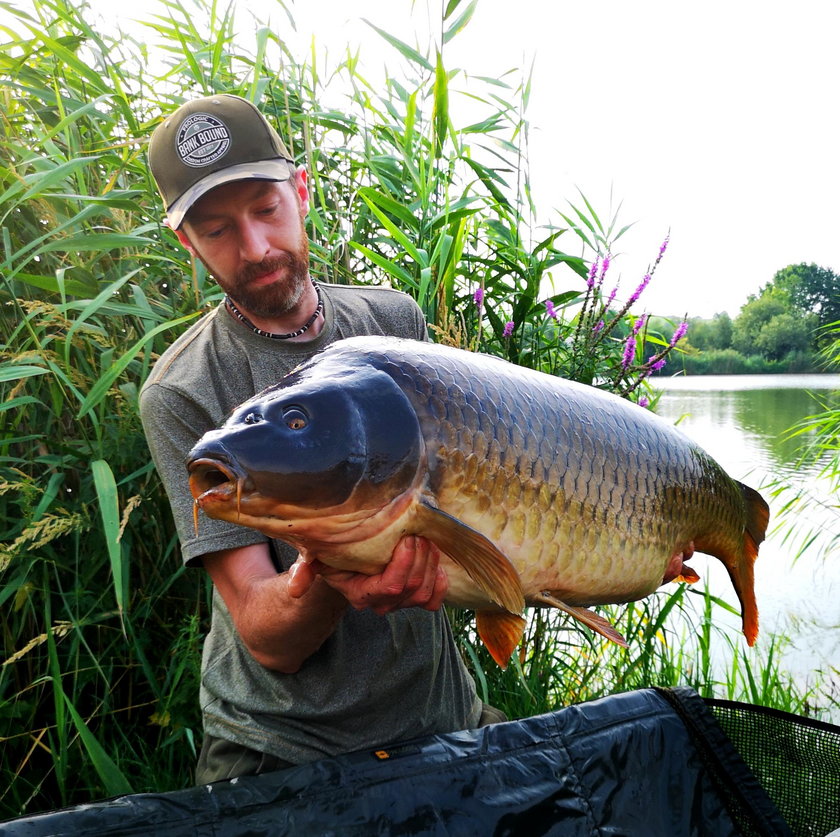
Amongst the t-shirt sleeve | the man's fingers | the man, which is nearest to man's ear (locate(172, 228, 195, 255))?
the man

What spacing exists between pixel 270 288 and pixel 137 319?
701 mm

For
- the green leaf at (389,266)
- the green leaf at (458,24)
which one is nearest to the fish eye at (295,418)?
the green leaf at (389,266)

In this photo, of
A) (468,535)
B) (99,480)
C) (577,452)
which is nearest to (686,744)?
(577,452)

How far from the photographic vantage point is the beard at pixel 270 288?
4.15 feet

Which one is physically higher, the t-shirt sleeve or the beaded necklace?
the beaded necklace

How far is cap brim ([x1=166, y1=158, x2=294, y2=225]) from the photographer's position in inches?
48.4

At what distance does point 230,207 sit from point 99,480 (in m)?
0.53

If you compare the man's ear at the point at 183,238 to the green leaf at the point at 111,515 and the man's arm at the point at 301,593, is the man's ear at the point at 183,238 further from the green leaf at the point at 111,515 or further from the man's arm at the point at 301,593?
the man's arm at the point at 301,593

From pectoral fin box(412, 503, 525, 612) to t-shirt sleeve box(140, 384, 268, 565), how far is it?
43 centimetres

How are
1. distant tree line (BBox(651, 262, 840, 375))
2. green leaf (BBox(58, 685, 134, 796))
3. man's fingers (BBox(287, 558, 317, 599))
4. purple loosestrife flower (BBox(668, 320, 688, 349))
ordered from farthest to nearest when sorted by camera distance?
distant tree line (BBox(651, 262, 840, 375))
purple loosestrife flower (BBox(668, 320, 688, 349))
green leaf (BBox(58, 685, 134, 796))
man's fingers (BBox(287, 558, 317, 599))

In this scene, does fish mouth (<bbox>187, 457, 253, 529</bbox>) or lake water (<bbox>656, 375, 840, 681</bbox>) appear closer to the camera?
fish mouth (<bbox>187, 457, 253, 529</bbox>)

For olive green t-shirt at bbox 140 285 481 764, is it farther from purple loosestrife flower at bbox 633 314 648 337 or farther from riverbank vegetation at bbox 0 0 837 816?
purple loosestrife flower at bbox 633 314 648 337

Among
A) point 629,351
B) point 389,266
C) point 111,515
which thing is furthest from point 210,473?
point 629,351

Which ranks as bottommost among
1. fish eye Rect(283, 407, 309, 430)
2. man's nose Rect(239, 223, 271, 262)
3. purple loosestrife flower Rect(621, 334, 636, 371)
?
fish eye Rect(283, 407, 309, 430)
